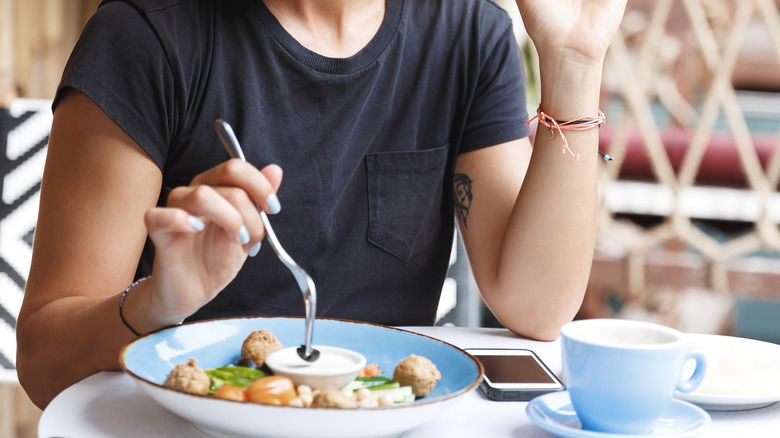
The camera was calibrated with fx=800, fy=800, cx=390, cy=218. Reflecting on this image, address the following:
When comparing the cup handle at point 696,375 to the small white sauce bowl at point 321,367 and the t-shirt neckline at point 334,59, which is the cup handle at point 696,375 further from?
the t-shirt neckline at point 334,59

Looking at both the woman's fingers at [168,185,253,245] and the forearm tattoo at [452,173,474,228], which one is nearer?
the woman's fingers at [168,185,253,245]

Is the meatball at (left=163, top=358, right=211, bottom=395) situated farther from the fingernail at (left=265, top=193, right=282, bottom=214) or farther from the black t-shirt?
the black t-shirt

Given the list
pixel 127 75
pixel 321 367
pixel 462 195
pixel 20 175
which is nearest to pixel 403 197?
pixel 462 195

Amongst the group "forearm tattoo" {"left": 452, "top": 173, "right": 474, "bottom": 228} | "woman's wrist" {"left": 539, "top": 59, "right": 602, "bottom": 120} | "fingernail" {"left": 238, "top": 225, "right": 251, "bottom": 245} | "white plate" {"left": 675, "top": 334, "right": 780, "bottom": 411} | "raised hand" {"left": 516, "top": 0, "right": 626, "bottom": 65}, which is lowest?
"white plate" {"left": 675, "top": 334, "right": 780, "bottom": 411}

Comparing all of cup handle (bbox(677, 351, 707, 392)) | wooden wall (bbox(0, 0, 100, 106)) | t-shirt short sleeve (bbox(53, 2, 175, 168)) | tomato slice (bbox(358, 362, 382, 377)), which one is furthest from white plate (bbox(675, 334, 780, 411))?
wooden wall (bbox(0, 0, 100, 106))

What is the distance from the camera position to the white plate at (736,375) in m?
0.59

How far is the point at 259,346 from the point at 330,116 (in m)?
0.40

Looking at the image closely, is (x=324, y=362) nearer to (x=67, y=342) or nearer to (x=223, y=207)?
A: (x=223, y=207)

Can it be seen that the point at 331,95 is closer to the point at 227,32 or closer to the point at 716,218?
the point at 227,32

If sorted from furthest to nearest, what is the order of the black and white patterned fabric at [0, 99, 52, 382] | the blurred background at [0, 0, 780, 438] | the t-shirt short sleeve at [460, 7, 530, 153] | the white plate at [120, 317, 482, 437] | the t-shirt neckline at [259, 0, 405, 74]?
the blurred background at [0, 0, 780, 438], the black and white patterned fabric at [0, 99, 52, 382], the t-shirt short sleeve at [460, 7, 530, 153], the t-shirt neckline at [259, 0, 405, 74], the white plate at [120, 317, 482, 437]

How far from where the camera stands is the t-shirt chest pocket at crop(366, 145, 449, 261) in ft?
3.23

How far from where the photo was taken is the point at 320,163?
0.95 metres

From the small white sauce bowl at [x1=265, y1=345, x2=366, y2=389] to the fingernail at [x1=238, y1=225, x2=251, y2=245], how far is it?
87 millimetres

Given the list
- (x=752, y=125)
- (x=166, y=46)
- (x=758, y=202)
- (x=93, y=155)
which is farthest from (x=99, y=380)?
(x=752, y=125)
